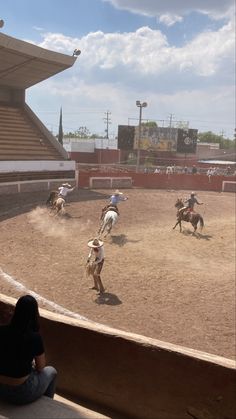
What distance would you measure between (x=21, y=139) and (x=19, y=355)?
85.8 feet

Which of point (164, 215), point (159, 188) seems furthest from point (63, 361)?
point (159, 188)

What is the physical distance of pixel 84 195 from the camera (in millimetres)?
27188

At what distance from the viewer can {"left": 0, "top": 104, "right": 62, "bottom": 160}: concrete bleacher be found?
88.0 ft

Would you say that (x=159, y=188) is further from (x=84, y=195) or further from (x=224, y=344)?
(x=224, y=344)

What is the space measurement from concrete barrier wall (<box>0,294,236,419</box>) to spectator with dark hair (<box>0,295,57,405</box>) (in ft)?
2.95

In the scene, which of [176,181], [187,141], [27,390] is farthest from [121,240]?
[187,141]

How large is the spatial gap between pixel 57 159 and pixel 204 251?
1687cm

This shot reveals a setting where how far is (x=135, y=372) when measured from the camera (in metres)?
4.20

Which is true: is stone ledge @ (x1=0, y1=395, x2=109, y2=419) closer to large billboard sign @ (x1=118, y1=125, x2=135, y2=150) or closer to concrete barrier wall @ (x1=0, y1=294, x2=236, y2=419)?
concrete barrier wall @ (x1=0, y1=294, x2=236, y2=419)

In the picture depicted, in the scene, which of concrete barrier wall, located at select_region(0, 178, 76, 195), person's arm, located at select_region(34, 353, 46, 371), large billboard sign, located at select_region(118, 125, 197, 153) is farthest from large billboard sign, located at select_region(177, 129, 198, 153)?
person's arm, located at select_region(34, 353, 46, 371)

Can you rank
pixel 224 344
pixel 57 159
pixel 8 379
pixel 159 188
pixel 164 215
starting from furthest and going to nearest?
pixel 159 188 → pixel 57 159 → pixel 164 215 → pixel 224 344 → pixel 8 379

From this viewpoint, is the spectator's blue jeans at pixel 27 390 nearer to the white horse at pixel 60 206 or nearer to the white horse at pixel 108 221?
the white horse at pixel 108 221

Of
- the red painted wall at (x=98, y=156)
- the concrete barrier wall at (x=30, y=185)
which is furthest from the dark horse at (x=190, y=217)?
the red painted wall at (x=98, y=156)

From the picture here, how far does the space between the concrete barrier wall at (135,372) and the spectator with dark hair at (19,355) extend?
2.95 ft
